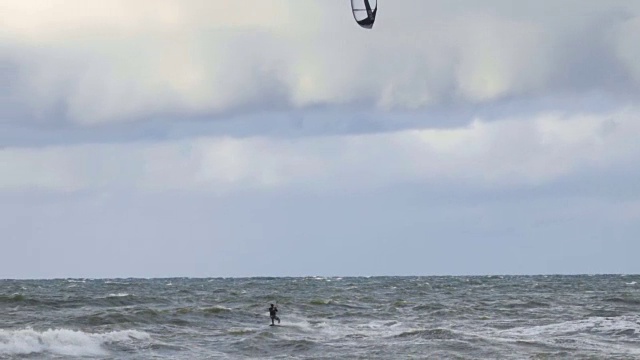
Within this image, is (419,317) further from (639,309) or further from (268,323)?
(639,309)

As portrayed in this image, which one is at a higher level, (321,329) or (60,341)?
(321,329)

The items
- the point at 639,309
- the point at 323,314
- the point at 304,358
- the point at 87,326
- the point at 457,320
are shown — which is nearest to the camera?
the point at 304,358

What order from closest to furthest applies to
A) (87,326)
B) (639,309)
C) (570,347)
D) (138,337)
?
1. (570,347)
2. (138,337)
3. (87,326)
4. (639,309)

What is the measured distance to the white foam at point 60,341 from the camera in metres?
A: 30.0

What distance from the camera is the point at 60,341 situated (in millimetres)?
32000

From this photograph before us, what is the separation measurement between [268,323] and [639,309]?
18.6 meters

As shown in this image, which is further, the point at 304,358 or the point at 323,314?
the point at 323,314

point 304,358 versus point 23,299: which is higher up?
point 23,299

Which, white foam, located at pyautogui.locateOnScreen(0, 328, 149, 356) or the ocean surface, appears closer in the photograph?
the ocean surface

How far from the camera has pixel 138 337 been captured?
33062 mm

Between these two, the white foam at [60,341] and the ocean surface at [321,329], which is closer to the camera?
the ocean surface at [321,329]

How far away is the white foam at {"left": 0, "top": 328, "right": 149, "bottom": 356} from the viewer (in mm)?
30047

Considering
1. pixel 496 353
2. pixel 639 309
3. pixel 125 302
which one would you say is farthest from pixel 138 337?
Result: pixel 639 309

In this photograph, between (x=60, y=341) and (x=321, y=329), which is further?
(x=321, y=329)
